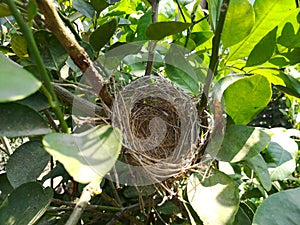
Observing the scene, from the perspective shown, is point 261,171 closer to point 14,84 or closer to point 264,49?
point 264,49

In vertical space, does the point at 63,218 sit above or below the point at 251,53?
below

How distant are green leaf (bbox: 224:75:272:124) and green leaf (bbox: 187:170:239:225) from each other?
0.07 meters

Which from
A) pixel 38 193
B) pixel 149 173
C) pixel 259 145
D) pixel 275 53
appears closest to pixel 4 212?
pixel 38 193

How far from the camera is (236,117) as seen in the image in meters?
0.45

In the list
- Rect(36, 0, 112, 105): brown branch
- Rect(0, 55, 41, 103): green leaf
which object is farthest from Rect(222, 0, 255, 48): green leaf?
Rect(0, 55, 41, 103): green leaf

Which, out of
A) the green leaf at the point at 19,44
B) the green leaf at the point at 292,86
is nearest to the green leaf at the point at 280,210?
the green leaf at the point at 292,86

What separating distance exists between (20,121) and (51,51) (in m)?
0.14

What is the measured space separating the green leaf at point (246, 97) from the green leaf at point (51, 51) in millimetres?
174

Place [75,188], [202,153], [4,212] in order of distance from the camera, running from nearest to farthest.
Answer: [4,212] → [202,153] → [75,188]

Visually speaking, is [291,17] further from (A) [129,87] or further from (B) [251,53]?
(A) [129,87]

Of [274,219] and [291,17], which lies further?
[291,17]

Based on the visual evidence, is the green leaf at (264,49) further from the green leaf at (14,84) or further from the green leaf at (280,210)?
the green leaf at (14,84)

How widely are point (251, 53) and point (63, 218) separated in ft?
0.91

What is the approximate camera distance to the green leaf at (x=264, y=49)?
46 cm
